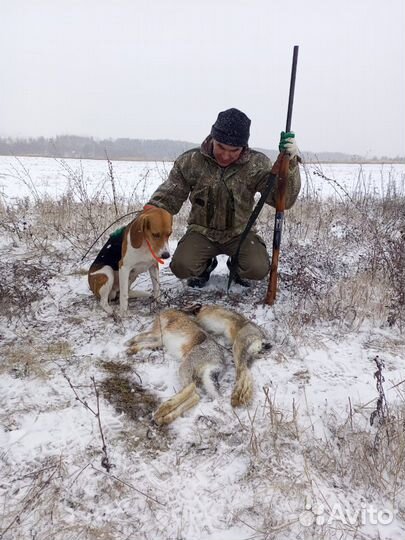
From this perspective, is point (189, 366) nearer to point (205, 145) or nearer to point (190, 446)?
point (190, 446)

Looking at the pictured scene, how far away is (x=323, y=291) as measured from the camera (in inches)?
170

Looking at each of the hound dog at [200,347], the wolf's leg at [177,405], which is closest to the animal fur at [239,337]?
the hound dog at [200,347]

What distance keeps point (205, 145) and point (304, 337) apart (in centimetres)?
216

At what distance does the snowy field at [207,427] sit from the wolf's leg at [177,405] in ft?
0.19

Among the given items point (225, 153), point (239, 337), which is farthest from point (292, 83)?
point (239, 337)

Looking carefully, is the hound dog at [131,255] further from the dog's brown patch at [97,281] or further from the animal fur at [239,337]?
the animal fur at [239,337]

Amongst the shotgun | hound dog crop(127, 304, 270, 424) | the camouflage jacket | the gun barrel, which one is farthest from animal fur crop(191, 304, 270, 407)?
the gun barrel

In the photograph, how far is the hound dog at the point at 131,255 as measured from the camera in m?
3.44

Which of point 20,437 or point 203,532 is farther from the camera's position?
point 20,437

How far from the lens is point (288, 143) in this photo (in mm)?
3512

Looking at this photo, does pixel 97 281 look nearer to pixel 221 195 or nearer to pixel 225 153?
pixel 221 195

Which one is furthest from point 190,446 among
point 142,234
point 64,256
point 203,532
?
point 64,256

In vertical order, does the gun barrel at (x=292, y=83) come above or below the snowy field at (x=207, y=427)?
above

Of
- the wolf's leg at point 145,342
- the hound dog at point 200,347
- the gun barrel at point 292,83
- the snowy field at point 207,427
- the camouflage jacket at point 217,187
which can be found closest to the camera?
the snowy field at point 207,427
